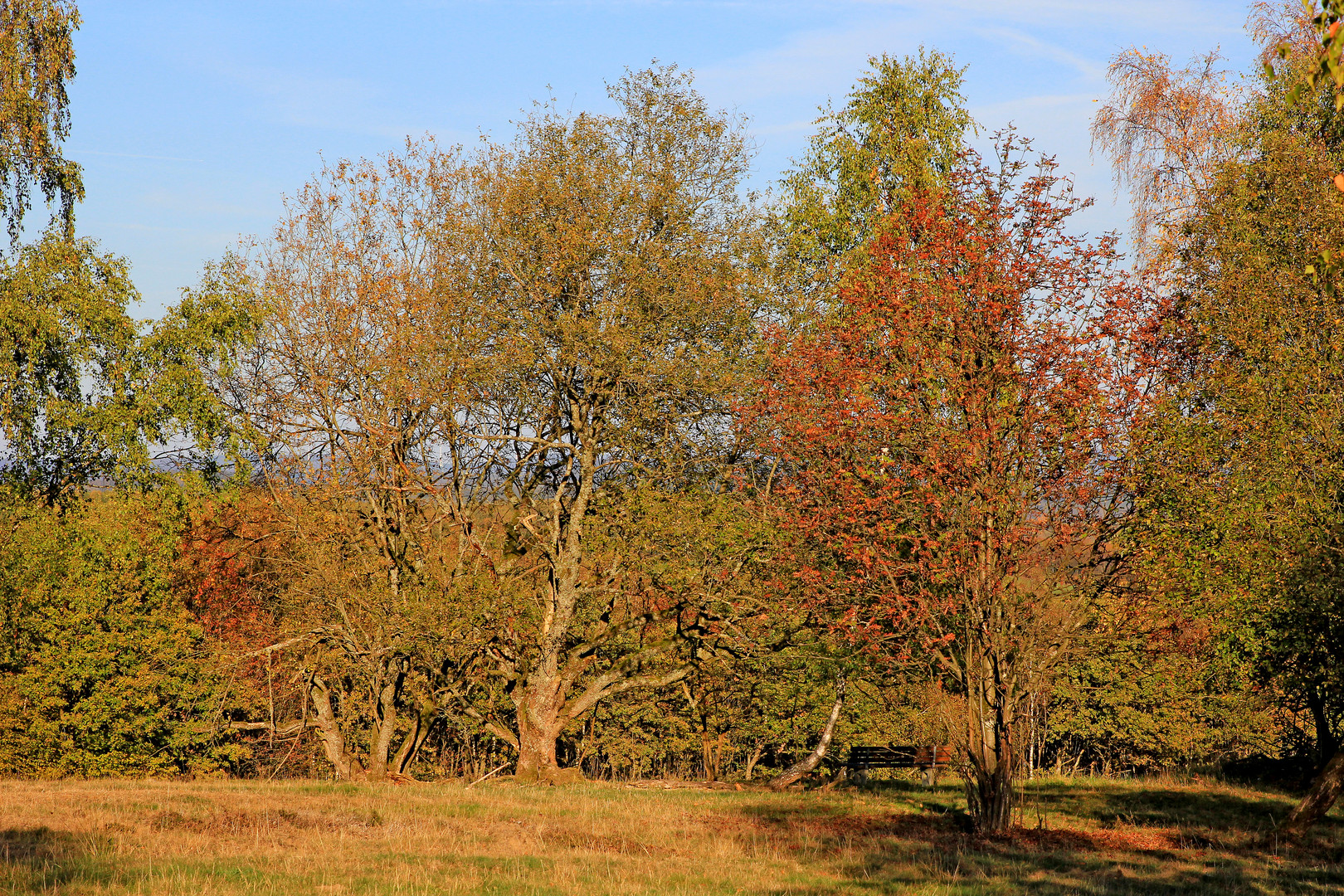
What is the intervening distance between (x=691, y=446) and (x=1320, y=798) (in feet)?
48.5

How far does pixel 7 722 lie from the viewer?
35531 millimetres

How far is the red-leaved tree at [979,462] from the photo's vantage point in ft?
54.3

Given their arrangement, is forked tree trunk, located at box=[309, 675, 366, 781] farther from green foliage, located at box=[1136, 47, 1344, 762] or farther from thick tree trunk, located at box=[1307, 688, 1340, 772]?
Answer: thick tree trunk, located at box=[1307, 688, 1340, 772]

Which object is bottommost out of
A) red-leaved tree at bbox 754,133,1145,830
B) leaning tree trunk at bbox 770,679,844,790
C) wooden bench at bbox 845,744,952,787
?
wooden bench at bbox 845,744,952,787

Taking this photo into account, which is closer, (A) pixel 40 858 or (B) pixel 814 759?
(A) pixel 40 858

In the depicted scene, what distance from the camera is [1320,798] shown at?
687 inches

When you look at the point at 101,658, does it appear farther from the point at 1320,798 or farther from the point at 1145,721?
the point at 1145,721

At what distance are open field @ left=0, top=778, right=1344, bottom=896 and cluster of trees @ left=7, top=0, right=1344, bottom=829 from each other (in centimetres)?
212

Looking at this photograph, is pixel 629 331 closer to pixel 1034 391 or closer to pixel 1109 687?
pixel 1034 391

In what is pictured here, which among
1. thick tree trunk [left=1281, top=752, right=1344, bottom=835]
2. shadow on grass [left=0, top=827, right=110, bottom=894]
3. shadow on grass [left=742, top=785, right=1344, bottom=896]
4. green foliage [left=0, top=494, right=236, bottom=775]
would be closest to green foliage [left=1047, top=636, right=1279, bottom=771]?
shadow on grass [left=742, top=785, right=1344, bottom=896]

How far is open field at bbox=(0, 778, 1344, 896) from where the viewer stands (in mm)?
12047

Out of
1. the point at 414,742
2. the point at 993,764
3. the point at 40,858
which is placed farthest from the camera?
the point at 414,742

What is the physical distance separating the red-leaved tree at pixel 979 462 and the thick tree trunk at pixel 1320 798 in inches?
175

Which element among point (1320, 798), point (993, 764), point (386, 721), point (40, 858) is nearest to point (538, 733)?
point (386, 721)
